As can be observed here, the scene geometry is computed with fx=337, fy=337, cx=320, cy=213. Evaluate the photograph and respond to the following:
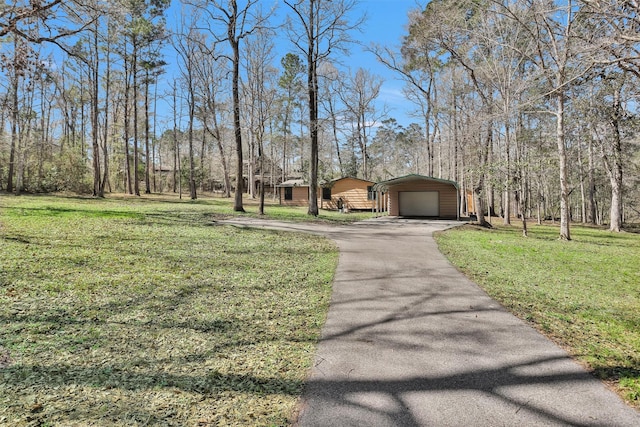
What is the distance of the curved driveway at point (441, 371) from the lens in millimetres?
2264

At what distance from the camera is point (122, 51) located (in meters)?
25.2

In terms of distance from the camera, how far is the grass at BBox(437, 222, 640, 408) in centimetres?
321

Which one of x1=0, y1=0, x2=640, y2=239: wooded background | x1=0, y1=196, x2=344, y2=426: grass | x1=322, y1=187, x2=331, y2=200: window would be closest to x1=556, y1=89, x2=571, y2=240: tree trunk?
x1=0, y1=0, x2=640, y2=239: wooded background

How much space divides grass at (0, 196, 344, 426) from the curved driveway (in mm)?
315

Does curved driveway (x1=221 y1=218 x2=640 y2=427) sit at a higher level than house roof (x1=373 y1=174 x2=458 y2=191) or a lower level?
lower

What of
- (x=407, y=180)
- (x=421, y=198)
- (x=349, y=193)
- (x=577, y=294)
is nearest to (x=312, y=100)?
(x=407, y=180)

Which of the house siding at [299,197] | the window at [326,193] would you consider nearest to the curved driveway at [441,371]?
the window at [326,193]

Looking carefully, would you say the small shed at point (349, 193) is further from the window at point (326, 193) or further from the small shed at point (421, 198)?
the small shed at point (421, 198)

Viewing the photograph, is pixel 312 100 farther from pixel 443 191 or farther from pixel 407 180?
pixel 443 191

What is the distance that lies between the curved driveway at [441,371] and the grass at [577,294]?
0.28m

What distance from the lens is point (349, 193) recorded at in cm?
3034

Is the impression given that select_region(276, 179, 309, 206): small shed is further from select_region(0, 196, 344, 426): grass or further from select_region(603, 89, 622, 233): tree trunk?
select_region(0, 196, 344, 426): grass

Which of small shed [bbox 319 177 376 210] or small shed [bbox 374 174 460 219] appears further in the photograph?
small shed [bbox 319 177 376 210]

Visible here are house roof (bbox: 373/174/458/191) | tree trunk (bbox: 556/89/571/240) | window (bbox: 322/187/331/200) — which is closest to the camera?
tree trunk (bbox: 556/89/571/240)
